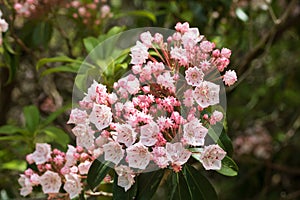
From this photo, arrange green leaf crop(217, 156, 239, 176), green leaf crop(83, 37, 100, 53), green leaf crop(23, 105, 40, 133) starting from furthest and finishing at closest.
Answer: green leaf crop(23, 105, 40, 133)
green leaf crop(83, 37, 100, 53)
green leaf crop(217, 156, 239, 176)

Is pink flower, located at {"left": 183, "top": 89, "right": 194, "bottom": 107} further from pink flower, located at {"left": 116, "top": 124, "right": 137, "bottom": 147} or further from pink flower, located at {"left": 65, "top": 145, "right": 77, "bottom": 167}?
pink flower, located at {"left": 65, "top": 145, "right": 77, "bottom": 167}

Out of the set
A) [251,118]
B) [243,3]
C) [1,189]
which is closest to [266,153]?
[251,118]

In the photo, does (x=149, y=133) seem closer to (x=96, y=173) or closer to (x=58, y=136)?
(x=96, y=173)

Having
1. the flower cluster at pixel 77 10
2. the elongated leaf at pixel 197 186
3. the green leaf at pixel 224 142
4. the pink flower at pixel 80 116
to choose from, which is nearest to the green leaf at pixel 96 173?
the pink flower at pixel 80 116

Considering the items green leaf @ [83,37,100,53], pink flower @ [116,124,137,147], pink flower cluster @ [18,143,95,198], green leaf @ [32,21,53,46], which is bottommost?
pink flower cluster @ [18,143,95,198]

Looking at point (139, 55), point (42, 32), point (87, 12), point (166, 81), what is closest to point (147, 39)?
point (139, 55)

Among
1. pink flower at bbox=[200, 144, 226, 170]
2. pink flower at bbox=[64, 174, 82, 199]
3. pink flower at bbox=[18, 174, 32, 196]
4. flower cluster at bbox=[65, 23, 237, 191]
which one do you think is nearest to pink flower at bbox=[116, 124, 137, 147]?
flower cluster at bbox=[65, 23, 237, 191]

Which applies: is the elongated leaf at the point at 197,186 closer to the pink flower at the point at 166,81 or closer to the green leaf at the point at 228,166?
the green leaf at the point at 228,166
